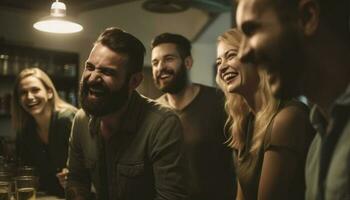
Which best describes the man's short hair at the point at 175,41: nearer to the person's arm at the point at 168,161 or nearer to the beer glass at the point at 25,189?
the person's arm at the point at 168,161

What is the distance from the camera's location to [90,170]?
1.80 m

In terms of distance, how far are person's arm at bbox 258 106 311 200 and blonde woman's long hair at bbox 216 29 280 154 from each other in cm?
9

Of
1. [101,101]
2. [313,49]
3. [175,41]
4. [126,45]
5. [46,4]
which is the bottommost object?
[101,101]

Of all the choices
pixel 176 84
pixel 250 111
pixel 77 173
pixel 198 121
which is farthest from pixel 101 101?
pixel 176 84

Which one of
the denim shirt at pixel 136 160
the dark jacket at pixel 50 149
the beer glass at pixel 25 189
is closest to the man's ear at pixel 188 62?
the dark jacket at pixel 50 149

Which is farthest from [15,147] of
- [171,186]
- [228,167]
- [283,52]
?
[283,52]

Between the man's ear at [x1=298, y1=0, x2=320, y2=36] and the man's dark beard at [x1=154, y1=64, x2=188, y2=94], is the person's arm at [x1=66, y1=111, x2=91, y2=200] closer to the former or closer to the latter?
the man's dark beard at [x1=154, y1=64, x2=188, y2=94]

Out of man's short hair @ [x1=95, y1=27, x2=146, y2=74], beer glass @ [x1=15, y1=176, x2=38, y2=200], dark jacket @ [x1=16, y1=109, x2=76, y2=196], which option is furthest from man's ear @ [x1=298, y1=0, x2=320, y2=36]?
dark jacket @ [x1=16, y1=109, x2=76, y2=196]

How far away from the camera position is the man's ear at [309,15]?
2.90 feet

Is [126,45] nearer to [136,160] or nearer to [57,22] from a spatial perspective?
[136,160]

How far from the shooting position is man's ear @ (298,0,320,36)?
0.88m

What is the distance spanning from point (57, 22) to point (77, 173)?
99 centimetres

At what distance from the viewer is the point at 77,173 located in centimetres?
184

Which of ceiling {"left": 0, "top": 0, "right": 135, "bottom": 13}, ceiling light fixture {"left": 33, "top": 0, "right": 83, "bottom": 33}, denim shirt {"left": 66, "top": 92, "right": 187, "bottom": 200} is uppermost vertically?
ceiling {"left": 0, "top": 0, "right": 135, "bottom": 13}
